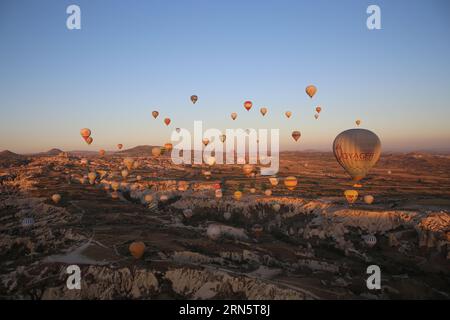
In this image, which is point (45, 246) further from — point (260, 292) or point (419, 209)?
point (419, 209)

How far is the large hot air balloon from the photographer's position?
49.8 metres

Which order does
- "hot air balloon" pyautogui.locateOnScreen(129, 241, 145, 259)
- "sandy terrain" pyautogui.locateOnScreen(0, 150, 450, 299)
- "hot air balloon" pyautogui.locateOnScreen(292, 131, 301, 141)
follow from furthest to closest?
1. "hot air balloon" pyautogui.locateOnScreen(292, 131, 301, 141)
2. "hot air balloon" pyautogui.locateOnScreen(129, 241, 145, 259)
3. "sandy terrain" pyautogui.locateOnScreen(0, 150, 450, 299)

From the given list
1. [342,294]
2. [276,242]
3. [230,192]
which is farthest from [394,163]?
[342,294]

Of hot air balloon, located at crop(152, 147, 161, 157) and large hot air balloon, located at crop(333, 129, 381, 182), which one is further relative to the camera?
hot air balloon, located at crop(152, 147, 161, 157)

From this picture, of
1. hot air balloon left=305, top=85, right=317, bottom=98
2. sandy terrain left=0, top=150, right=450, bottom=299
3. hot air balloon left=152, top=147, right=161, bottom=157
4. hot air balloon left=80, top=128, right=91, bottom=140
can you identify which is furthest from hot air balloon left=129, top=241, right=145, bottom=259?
hot air balloon left=152, top=147, right=161, bottom=157

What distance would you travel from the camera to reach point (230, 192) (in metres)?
71.8

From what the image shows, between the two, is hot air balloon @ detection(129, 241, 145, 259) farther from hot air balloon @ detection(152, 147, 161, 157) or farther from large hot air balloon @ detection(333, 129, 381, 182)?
hot air balloon @ detection(152, 147, 161, 157)

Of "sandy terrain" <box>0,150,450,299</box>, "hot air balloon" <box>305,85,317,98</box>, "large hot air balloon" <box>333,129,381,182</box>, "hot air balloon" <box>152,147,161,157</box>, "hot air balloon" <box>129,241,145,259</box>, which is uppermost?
"hot air balloon" <box>305,85,317,98</box>

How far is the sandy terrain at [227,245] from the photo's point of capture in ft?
102

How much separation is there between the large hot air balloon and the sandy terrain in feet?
22.9

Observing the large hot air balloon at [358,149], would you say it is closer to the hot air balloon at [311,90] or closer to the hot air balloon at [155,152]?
the hot air balloon at [311,90]

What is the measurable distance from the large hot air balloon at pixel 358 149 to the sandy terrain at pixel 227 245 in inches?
275

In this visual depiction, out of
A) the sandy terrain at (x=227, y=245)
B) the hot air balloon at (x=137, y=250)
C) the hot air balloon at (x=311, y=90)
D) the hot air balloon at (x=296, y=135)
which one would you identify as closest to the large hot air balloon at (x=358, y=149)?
the sandy terrain at (x=227, y=245)
